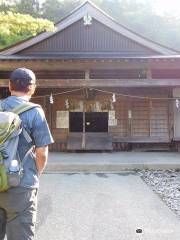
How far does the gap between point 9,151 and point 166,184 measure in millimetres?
5919

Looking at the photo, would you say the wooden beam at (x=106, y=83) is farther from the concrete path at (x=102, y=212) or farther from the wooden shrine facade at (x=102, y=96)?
the concrete path at (x=102, y=212)

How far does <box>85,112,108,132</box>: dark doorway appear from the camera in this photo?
48.1ft

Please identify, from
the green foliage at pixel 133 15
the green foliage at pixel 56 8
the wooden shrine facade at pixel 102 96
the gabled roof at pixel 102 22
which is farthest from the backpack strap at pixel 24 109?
the green foliage at pixel 56 8

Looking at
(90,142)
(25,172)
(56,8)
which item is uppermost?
(56,8)

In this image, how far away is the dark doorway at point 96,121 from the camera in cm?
1466

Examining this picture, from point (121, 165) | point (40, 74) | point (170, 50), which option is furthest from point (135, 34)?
point (121, 165)

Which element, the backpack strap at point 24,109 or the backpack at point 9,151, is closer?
the backpack at point 9,151

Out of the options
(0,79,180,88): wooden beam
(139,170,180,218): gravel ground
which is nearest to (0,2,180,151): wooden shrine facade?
(0,79,180,88): wooden beam

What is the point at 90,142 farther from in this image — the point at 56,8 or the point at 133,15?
the point at 133,15

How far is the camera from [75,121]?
48.4ft

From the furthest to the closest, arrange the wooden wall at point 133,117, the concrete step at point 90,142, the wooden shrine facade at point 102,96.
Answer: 1. the wooden wall at point 133,117
2. the wooden shrine facade at point 102,96
3. the concrete step at point 90,142

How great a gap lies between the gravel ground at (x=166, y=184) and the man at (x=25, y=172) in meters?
3.36

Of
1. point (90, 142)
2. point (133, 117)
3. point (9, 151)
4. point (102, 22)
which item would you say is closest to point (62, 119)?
point (90, 142)

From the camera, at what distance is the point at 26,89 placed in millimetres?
2855
